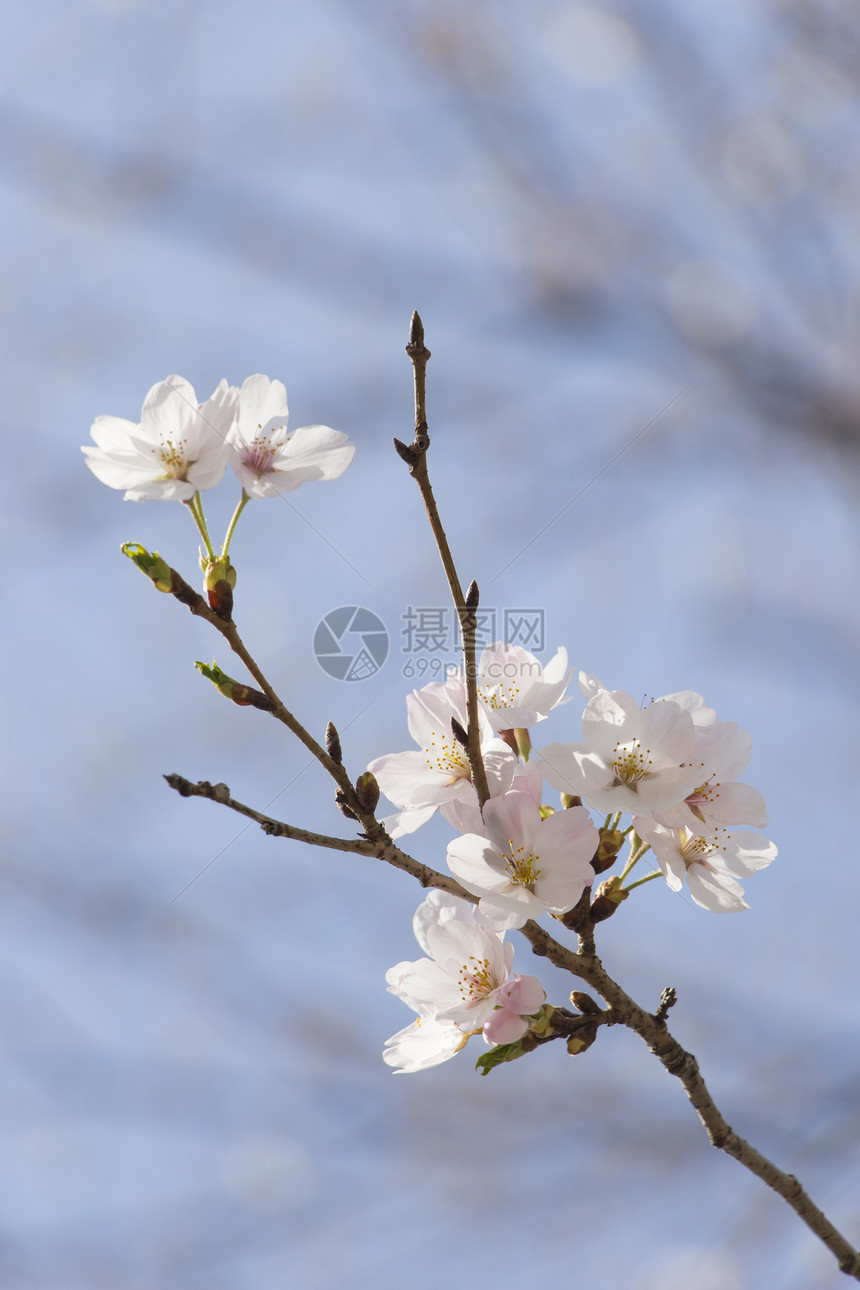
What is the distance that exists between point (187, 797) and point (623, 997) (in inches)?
21.5

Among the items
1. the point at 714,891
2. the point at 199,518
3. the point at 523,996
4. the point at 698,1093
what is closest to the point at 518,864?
the point at 523,996

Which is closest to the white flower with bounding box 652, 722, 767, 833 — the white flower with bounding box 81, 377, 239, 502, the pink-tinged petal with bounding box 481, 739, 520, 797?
the pink-tinged petal with bounding box 481, 739, 520, 797

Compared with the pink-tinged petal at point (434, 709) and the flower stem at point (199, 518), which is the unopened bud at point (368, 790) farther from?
the flower stem at point (199, 518)

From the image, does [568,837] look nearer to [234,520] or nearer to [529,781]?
[529,781]

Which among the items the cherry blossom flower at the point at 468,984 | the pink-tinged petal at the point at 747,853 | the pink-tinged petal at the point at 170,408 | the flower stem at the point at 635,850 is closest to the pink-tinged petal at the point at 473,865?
the cherry blossom flower at the point at 468,984

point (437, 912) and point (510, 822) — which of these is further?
point (437, 912)

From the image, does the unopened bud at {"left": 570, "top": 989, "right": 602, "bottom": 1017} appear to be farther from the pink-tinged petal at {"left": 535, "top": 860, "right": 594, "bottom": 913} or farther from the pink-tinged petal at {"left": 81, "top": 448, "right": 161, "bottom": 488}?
the pink-tinged petal at {"left": 81, "top": 448, "right": 161, "bottom": 488}

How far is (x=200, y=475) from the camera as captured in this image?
41.8 inches

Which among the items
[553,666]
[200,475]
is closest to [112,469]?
[200,475]

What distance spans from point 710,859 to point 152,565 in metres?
0.73

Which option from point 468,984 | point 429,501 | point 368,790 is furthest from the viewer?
point 468,984

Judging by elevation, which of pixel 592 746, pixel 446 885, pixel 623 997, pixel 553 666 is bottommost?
pixel 623 997

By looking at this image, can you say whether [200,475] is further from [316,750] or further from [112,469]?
[316,750]

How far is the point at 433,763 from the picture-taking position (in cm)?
115
